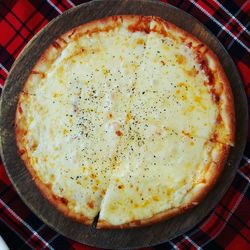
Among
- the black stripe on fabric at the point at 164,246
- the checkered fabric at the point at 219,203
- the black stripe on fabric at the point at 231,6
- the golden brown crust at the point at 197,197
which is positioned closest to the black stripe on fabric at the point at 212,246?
the checkered fabric at the point at 219,203

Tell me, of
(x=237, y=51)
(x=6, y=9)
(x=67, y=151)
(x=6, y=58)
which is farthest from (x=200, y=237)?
(x=6, y=9)

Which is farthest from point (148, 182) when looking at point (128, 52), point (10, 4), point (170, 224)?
point (10, 4)

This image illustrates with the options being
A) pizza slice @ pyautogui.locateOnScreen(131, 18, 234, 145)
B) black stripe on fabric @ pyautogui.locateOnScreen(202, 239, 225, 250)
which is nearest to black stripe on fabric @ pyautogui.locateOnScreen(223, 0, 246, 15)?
pizza slice @ pyautogui.locateOnScreen(131, 18, 234, 145)

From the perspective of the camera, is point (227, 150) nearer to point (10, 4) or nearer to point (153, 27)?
point (153, 27)

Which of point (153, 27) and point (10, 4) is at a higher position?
point (153, 27)

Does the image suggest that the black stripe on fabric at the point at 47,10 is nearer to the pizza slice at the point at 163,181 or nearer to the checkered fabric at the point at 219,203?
the checkered fabric at the point at 219,203
